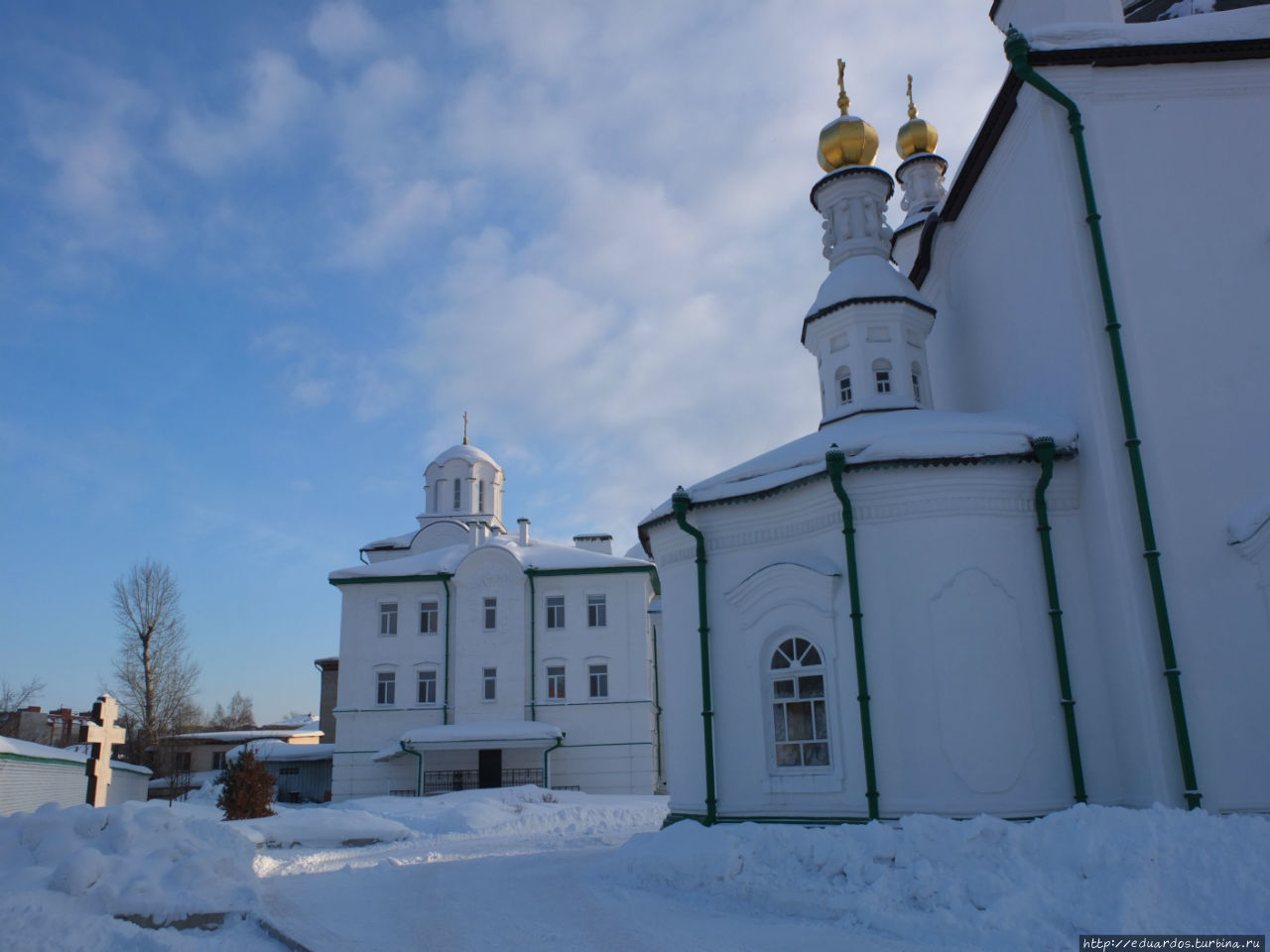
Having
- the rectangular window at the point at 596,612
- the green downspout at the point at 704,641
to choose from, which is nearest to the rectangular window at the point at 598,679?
the rectangular window at the point at 596,612

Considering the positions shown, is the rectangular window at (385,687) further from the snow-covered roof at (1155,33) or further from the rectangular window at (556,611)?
the snow-covered roof at (1155,33)

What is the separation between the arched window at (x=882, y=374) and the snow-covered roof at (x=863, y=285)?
0.92 meters

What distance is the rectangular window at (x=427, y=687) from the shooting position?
1049 inches

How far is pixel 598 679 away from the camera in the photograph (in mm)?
26922

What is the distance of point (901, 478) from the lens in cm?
1005

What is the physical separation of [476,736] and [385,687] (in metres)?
3.53

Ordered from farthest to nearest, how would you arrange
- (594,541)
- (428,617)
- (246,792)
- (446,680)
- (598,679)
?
(594,541) → (428,617) → (598,679) → (446,680) → (246,792)

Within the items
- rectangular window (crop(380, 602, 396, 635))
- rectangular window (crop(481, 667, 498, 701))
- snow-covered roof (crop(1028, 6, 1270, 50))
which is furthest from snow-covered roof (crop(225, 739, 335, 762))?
snow-covered roof (crop(1028, 6, 1270, 50))

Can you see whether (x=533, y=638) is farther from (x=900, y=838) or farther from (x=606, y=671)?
(x=900, y=838)

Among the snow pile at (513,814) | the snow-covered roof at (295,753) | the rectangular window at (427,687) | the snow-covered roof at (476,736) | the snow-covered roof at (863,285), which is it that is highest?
the snow-covered roof at (863,285)

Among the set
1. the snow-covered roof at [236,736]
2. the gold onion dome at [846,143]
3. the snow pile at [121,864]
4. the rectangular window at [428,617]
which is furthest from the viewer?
the snow-covered roof at [236,736]

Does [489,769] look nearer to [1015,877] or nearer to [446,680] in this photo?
[446,680]

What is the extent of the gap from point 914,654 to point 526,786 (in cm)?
1547

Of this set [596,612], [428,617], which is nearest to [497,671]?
[428,617]
